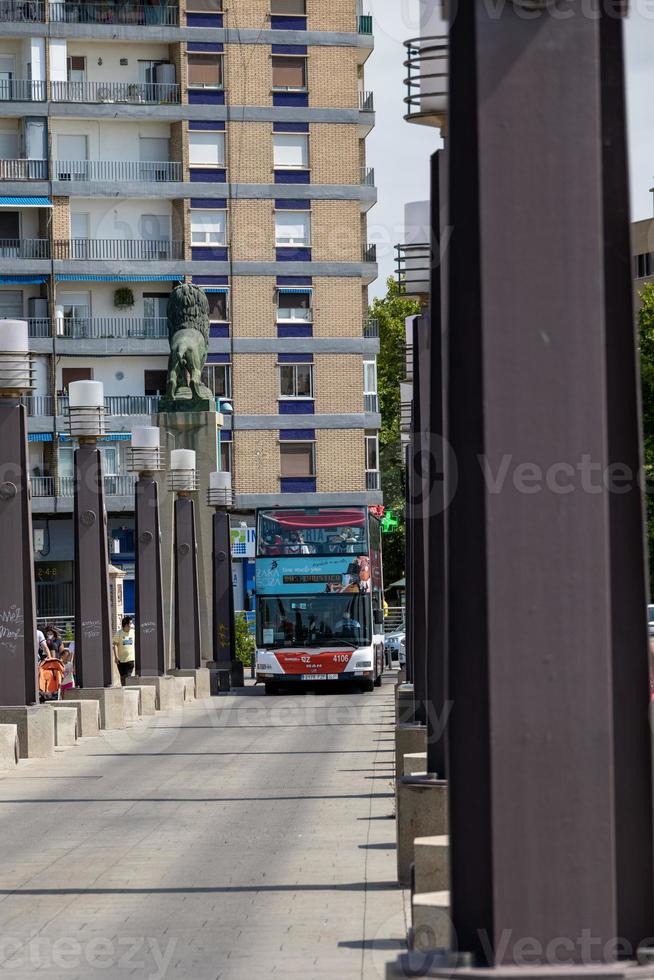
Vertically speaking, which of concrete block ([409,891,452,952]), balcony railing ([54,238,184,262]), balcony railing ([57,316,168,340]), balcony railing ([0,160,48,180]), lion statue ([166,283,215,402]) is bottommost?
concrete block ([409,891,452,952])

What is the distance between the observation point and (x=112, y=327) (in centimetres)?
6253

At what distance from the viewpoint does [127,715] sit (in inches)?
1064

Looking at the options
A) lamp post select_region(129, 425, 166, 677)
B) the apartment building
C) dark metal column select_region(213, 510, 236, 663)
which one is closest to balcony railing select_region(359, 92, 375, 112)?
the apartment building

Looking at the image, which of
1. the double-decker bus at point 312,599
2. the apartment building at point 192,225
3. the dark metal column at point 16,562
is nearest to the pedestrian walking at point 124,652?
the double-decker bus at point 312,599

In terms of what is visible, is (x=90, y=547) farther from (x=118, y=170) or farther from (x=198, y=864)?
(x=118, y=170)

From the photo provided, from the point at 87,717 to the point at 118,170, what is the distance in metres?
42.1

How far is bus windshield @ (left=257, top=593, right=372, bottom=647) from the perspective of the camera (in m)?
41.5

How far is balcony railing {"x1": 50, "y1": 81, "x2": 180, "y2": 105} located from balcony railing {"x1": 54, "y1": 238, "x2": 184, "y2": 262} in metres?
Result: 4.97

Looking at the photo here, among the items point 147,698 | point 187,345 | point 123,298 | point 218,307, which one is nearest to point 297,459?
point 218,307

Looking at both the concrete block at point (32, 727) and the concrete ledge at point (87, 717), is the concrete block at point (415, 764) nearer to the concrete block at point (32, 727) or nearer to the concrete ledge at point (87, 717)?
the concrete block at point (32, 727)

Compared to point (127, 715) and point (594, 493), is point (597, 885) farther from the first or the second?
point (127, 715)

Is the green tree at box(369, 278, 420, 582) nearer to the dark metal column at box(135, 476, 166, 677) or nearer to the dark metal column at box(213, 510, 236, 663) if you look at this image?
the dark metal column at box(213, 510, 236, 663)

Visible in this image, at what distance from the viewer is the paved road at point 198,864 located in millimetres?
8500

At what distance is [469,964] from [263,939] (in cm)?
476
